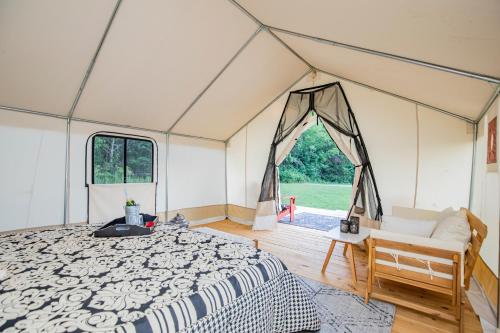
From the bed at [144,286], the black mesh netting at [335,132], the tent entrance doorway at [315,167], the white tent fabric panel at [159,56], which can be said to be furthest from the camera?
the tent entrance doorway at [315,167]

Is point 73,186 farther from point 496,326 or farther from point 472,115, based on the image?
point 472,115

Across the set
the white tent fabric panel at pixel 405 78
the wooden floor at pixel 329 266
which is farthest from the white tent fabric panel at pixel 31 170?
the white tent fabric panel at pixel 405 78

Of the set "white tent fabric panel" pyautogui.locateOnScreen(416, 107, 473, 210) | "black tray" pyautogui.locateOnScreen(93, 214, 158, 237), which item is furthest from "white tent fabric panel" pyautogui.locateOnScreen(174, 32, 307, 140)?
"black tray" pyautogui.locateOnScreen(93, 214, 158, 237)

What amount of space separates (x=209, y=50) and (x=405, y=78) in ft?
8.01

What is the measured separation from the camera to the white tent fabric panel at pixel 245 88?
11.3ft

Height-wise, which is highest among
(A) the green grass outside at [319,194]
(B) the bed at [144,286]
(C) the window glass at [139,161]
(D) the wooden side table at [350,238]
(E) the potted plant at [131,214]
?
(C) the window glass at [139,161]

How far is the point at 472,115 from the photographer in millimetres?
2840

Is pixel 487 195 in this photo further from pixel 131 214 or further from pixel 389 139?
pixel 131 214

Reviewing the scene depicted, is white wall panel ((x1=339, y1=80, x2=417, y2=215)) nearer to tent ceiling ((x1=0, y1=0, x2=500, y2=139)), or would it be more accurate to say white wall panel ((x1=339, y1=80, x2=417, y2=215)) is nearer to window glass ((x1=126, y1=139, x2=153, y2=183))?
tent ceiling ((x1=0, y1=0, x2=500, y2=139))

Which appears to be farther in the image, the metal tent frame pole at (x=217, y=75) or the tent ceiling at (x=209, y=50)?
the metal tent frame pole at (x=217, y=75)

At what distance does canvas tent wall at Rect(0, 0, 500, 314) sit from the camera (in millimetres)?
1952

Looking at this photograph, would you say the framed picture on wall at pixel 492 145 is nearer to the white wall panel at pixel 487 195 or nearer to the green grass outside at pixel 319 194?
the white wall panel at pixel 487 195

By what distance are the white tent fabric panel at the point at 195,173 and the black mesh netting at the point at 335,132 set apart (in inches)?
50.0

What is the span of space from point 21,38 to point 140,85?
1176mm
